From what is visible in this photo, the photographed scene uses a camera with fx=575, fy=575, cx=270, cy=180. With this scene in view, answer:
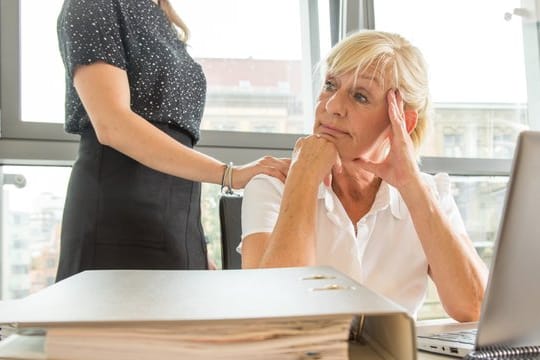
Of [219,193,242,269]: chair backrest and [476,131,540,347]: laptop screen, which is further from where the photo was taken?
[219,193,242,269]: chair backrest

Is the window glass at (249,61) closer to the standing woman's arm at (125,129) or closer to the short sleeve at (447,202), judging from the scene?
the standing woman's arm at (125,129)

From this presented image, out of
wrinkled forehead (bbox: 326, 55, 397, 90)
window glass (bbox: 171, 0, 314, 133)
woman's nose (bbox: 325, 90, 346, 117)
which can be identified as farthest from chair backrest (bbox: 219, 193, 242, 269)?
window glass (bbox: 171, 0, 314, 133)

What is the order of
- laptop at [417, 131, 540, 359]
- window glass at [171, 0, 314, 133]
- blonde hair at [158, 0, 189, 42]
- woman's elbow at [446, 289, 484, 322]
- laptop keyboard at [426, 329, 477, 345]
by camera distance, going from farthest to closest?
window glass at [171, 0, 314, 133], blonde hair at [158, 0, 189, 42], woman's elbow at [446, 289, 484, 322], laptop keyboard at [426, 329, 477, 345], laptop at [417, 131, 540, 359]

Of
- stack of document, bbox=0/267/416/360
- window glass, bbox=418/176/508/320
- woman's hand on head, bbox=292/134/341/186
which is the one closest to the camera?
stack of document, bbox=0/267/416/360

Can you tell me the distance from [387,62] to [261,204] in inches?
19.7

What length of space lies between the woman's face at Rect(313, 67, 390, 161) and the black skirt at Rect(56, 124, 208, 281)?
439 mm

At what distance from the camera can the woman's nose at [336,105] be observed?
1.45 m

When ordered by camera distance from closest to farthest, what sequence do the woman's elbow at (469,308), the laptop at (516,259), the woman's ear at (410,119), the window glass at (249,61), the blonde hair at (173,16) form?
1. the laptop at (516,259)
2. the woman's elbow at (469,308)
3. the woman's ear at (410,119)
4. the blonde hair at (173,16)
5. the window glass at (249,61)

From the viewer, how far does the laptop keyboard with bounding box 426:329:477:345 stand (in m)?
0.79

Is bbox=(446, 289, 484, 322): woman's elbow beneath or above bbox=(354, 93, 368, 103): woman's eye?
beneath

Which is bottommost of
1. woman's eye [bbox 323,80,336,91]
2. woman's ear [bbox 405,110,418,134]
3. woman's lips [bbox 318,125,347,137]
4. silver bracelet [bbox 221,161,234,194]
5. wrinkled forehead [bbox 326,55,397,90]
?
Result: silver bracelet [bbox 221,161,234,194]

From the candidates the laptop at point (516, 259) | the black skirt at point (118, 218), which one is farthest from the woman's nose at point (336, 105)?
the laptop at point (516, 259)

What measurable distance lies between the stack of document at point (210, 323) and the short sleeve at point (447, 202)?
3.34ft

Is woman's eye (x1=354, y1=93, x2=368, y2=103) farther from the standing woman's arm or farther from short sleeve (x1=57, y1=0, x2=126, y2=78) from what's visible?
short sleeve (x1=57, y1=0, x2=126, y2=78)
